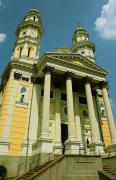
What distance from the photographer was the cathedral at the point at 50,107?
21.0 m

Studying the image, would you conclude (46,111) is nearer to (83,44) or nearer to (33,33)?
(33,33)

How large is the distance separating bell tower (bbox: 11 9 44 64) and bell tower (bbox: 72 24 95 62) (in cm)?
912

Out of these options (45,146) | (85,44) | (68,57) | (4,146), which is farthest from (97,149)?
(85,44)

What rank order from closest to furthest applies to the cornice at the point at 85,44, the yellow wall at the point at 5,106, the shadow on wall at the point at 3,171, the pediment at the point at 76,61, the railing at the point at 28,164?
the railing at the point at 28,164
the shadow on wall at the point at 3,171
the yellow wall at the point at 5,106
the pediment at the point at 76,61
the cornice at the point at 85,44

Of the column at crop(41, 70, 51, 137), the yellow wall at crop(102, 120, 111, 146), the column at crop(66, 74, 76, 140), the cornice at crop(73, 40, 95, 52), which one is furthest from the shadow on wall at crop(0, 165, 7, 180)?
the cornice at crop(73, 40, 95, 52)

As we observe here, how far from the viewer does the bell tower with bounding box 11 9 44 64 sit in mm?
29797

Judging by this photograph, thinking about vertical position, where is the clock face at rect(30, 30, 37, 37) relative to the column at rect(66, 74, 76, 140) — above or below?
above

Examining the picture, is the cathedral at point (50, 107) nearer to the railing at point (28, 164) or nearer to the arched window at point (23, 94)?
the arched window at point (23, 94)

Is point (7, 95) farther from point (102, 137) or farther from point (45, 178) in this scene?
point (102, 137)

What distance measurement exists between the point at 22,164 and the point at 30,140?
292 centimetres

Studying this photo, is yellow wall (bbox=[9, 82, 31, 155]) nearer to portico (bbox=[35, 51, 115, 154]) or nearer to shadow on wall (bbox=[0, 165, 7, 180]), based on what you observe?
shadow on wall (bbox=[0, 165, 7, 180])

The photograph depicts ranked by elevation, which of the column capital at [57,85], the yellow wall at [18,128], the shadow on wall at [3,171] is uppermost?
the column capital at [57,85]

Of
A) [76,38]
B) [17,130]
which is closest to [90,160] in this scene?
[17,130]

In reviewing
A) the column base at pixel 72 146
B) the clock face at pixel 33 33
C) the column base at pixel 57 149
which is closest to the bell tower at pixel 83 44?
the clock face at pixel 33 33
